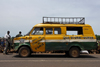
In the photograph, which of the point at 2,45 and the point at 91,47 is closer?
the point at 91,47

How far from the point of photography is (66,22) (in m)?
8.77

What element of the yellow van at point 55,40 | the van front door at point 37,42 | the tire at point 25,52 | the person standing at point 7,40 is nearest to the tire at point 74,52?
the yellow van at point 55,40

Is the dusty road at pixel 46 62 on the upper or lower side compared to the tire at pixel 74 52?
lower

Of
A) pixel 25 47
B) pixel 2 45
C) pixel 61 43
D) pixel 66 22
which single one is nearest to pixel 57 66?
pixel 61 43

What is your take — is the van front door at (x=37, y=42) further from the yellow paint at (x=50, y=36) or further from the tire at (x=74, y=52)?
the tire at (x=74, y=52)

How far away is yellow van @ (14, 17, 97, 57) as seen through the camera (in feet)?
27.0

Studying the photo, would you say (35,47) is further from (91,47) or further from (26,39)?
(91,47)

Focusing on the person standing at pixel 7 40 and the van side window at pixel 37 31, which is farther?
the person standing at pixel 7 40

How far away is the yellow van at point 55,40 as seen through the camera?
823 cm

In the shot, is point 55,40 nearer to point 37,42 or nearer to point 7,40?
point 37,42

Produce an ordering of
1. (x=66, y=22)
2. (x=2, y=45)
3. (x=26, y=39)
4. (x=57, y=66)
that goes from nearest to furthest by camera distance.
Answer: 1. (x=57, y=66)
2. (x=26, y=39)
3. (x=66, y=22)
4. (x=2, y=45)

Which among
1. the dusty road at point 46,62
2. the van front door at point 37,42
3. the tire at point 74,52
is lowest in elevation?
the dusty road at point 46,62

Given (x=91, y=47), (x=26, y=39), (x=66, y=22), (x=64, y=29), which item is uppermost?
(x=66, y=22)

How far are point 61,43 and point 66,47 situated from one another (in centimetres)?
44
